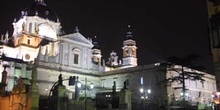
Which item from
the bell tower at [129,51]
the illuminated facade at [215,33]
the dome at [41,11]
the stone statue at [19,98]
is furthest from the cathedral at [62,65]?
the illuminated facade at [215,33]

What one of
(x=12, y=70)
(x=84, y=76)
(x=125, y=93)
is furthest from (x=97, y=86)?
(x=125, y=93)

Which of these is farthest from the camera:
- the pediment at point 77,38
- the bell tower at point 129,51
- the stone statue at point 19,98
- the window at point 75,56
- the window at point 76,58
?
the bell tower at point 129,51

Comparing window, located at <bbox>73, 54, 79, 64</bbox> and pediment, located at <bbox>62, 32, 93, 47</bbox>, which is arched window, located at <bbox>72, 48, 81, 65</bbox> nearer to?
window, located at <bbox>73, 54, 79, 64</bbox>

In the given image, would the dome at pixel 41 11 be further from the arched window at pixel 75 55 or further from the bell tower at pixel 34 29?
the arched window at pixel 75 55

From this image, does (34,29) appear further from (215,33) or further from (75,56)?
(215,33)

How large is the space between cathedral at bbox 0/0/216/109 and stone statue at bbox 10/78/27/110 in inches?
955

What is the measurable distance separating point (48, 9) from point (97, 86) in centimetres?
2623

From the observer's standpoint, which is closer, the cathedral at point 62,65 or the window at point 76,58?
the cathedral at point 62,65

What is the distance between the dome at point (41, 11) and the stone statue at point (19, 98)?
46.1 metres

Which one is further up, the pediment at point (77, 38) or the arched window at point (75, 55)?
the pediment at point (77, 38)

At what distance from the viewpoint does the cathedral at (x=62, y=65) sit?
50500 mm

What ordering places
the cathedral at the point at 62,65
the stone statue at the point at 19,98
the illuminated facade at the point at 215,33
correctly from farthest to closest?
the cathedral at the point at 62,65 → the stone statue at the point at 19,98 → the illuminated facade at the point at 215,33

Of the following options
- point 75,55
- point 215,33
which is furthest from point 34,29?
point 215,33

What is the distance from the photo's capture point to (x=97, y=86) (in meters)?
61.8
